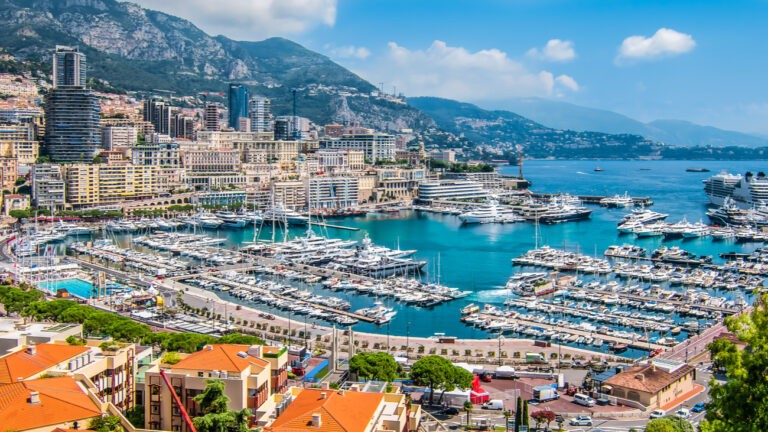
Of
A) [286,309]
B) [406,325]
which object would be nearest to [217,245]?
Answer: [286,309]

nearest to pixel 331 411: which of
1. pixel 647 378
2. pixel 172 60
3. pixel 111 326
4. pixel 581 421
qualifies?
pixel 581 421

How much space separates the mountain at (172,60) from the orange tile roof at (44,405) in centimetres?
9815

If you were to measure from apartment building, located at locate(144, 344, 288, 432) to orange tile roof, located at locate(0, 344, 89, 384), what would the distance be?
5.54ft

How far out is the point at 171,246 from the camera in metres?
42.3

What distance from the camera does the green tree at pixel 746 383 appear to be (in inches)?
276

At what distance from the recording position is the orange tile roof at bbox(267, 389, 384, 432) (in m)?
9.88

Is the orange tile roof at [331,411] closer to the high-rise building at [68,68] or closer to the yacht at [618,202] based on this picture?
the yacht at [618,202]

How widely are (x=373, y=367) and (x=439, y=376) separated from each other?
1397 millimetres

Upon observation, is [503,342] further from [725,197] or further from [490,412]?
[725,197]

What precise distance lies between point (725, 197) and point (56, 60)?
6689 cm

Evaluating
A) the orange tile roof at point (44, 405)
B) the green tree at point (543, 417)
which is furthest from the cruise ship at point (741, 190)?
the orange tile roof at point (44, 405)

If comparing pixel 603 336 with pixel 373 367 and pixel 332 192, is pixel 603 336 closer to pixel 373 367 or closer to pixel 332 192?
pixel 373 367

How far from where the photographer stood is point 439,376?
1609 centimetres

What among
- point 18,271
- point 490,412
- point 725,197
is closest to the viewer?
point 490,412
